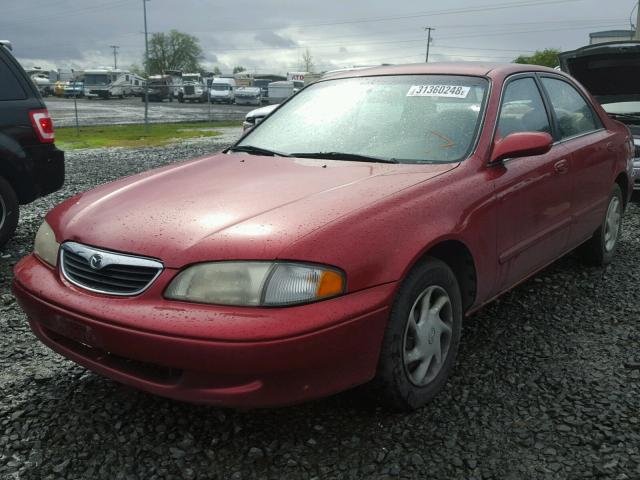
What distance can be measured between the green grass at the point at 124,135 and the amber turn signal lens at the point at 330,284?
44.6 feet

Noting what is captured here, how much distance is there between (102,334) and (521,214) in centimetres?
214

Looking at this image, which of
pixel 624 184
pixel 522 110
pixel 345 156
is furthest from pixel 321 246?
pixel 624 184

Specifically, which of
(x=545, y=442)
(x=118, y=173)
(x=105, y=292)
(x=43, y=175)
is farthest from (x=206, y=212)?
(x=118, y=173)

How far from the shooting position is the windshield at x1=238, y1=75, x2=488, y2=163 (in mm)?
3168

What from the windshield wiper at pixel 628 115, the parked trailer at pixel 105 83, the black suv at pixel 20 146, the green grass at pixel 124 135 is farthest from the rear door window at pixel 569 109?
the parked trailer at pixel 105 83

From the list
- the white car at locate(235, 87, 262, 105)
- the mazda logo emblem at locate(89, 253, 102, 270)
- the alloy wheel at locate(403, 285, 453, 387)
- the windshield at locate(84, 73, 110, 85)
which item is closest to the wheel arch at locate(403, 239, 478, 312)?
the alloy wheel at locate(403, 285, 453, 387)

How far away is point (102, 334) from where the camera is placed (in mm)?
2266

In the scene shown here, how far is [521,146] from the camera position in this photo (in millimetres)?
3031

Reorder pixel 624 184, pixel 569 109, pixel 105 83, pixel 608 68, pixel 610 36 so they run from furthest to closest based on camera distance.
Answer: pixel 105 83 < pixel 610 36 < pixel 608 68 < pixel 624 184 < pixel 569 109

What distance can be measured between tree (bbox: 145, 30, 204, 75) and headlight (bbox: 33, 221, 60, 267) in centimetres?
9404

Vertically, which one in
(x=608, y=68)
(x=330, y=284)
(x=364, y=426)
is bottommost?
(x=364, y=426)

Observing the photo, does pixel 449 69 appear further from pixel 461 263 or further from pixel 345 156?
pixel 461 263

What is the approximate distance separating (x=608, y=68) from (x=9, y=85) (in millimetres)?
6361

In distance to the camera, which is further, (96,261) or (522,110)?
(522,110)
